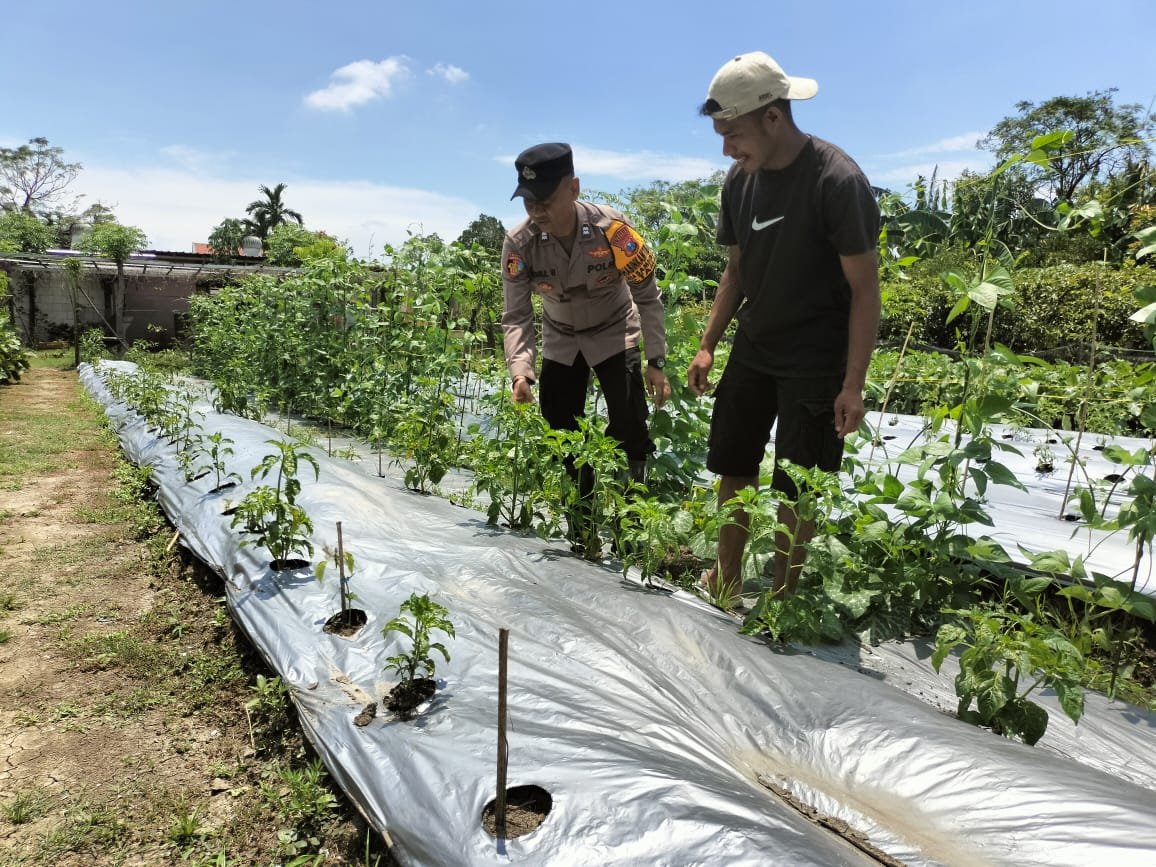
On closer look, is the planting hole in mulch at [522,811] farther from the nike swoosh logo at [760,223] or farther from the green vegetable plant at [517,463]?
the nike swoosh logo at [760,223]

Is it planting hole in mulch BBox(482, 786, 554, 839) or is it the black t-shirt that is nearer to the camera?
planting hole in mulch BBox(482, 786, 554, 839)

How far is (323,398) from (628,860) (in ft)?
18.2

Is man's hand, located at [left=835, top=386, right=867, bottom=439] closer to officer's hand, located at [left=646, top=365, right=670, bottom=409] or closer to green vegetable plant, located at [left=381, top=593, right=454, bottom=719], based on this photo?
officer's hand, located at [left=646, top=365, right=670, bottom=409]

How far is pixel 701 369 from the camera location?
2613mm

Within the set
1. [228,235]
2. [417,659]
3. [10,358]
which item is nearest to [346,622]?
[417,659]

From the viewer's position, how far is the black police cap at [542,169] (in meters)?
2.62

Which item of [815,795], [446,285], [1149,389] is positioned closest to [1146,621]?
[1149,389]

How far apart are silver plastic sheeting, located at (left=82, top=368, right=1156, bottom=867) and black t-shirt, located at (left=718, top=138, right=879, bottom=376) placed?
83cm

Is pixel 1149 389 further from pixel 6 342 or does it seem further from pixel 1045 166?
pixel 6 342

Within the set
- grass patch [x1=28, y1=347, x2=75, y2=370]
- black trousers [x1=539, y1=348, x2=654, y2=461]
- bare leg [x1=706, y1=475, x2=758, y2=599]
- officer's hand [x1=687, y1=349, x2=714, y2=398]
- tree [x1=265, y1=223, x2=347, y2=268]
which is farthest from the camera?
tree [x1=265, y1=223, x2=347, y2=268]

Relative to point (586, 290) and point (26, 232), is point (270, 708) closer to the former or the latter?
point (586, 290)

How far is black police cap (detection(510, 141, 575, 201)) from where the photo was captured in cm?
262

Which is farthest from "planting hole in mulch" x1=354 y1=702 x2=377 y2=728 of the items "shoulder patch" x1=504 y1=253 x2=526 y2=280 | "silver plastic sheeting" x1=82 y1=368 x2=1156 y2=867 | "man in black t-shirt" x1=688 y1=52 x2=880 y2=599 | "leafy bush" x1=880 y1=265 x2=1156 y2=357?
"leafy bush" x1=880 y1=265 x2=1156 y2=357

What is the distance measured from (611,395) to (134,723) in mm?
1990
